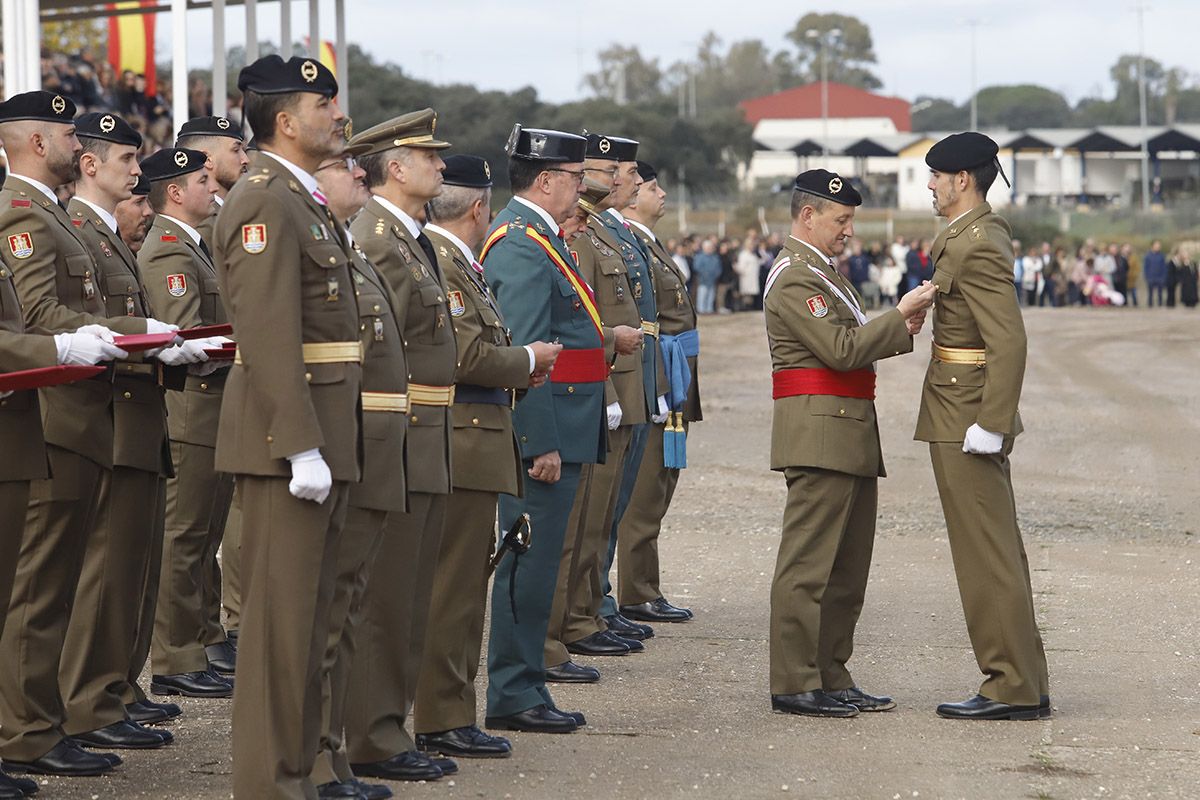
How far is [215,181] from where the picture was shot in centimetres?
789

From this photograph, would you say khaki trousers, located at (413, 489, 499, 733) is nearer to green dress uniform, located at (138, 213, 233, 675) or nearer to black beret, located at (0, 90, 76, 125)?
green dress uniform, located at (138, 213, 233, 675)

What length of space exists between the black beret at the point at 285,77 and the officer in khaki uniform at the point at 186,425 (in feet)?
7.81

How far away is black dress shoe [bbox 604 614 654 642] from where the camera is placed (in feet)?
29.7

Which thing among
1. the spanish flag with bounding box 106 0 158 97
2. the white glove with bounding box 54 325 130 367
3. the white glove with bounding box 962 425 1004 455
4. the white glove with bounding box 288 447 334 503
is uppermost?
the spanish flag with bounding box 106 0 158 97

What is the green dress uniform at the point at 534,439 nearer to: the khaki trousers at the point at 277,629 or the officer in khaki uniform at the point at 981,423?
the officer in khaki uniform at the point at 981,423

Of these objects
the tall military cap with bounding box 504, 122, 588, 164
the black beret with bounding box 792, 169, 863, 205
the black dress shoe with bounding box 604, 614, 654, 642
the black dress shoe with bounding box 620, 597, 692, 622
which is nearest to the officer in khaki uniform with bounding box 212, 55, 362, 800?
the tall military cap with bounding box 504, 122, 588, 164

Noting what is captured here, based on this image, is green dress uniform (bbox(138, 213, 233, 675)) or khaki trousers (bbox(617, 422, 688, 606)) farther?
khaki trousers (bbox(617, 422, 688, 606))

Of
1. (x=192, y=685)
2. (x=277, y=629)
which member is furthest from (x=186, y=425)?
(x=277, y=629)

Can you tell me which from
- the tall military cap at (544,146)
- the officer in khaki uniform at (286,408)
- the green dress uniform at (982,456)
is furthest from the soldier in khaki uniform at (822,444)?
the officer in khaki uniform at (286,408)

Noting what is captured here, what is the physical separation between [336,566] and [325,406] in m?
0.56

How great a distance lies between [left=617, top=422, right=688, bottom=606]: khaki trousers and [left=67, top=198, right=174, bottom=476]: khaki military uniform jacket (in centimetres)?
347

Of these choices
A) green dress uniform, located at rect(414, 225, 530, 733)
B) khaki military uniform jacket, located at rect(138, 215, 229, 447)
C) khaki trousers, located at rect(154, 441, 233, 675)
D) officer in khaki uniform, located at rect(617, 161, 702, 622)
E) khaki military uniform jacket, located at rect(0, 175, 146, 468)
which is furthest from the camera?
officer in khaki uniform, located at rect(617, 161, 702, 622)

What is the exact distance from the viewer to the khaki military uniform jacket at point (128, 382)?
6.55m

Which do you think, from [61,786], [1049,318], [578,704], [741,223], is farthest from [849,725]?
[741,223]
